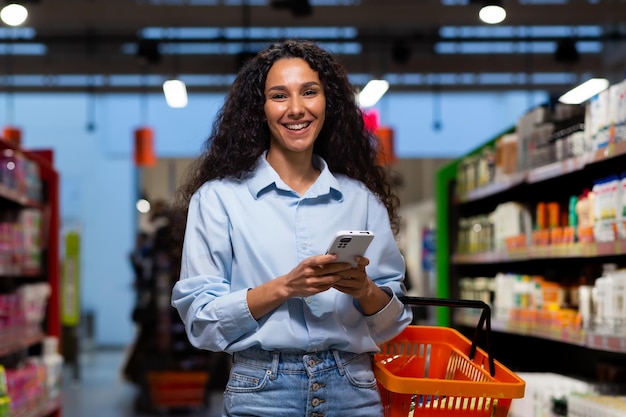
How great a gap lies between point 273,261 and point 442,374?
0.71m

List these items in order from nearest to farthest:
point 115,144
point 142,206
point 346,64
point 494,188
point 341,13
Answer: point 494,188 → point 341,13 → point 346,64 → point 142,206 → point 115,144

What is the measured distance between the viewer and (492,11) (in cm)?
745

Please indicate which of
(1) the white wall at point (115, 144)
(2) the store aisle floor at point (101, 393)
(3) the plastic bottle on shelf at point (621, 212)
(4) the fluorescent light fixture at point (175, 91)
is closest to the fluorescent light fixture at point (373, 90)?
(4) the fluorescent light fixture at point (175, 91)

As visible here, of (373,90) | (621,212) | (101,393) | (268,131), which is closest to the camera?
(268,131)

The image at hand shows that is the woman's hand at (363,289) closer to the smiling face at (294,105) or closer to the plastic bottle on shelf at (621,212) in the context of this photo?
the smiling face at (294,105)

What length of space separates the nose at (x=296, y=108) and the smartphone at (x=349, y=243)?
466 mm

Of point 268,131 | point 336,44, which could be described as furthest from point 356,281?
point 336,44

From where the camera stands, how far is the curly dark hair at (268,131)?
231cm

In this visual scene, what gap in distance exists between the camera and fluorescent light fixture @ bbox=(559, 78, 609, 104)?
4328mm

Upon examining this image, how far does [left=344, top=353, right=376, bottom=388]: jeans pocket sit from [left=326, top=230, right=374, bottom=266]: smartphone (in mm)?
332

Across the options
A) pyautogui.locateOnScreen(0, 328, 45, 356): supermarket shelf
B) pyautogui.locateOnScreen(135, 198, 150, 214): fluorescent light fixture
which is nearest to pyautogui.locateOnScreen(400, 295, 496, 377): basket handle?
pyautogui.locateOnScreen(0, 328, 45, 356): supermarket shelf

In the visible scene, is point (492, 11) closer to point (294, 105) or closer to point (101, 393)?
point (294, 105)

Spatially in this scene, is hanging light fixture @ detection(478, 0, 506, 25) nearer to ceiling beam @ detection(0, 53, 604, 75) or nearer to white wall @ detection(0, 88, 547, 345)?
ceiling beam @ detection(0, 53, 604, 75)

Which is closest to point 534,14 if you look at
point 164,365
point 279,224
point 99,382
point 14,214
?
point 164,365
